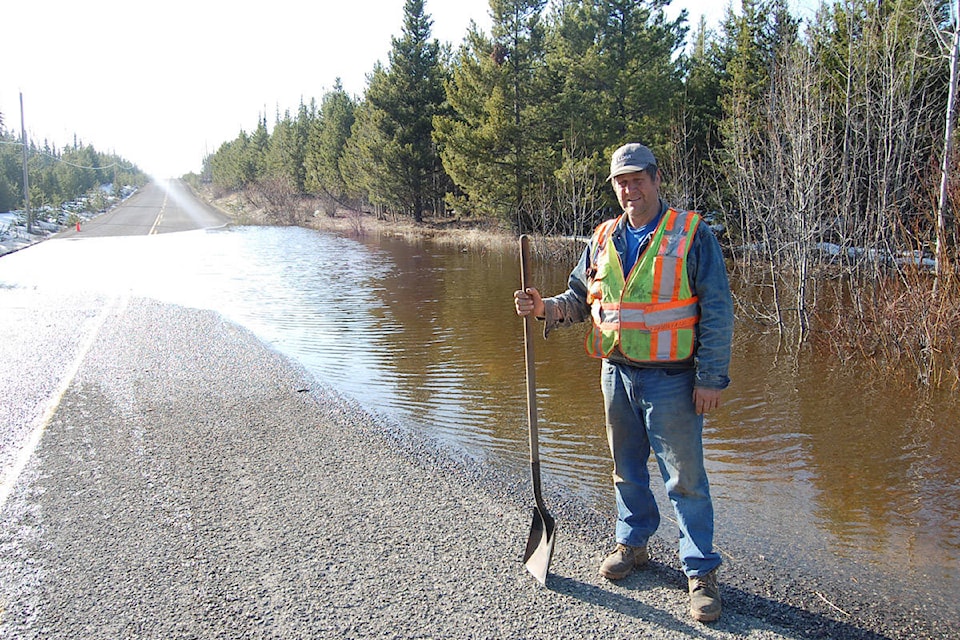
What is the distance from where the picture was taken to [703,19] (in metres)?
49.7

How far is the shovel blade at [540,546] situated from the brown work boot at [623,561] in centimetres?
28

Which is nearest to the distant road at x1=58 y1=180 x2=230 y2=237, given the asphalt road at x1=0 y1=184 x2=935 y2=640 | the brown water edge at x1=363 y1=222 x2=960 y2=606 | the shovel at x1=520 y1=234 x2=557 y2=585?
the brown water edge at x1=363 y1=222 x2=960 y2=606

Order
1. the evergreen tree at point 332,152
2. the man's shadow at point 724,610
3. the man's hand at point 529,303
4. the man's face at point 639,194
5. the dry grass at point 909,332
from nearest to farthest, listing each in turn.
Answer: the man's shadow at point 724,610 → the man's face at point 639,194 → the man's hand at point 529,303 → the dry grass at point 909,332 → the evergreen tree at point 332,152

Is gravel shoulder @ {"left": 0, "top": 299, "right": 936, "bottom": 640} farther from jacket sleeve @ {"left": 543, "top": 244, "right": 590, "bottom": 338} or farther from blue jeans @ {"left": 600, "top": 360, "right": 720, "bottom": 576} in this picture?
jacket sleeve @ {"left": 543, "top": 244, "right": 590, "bottom": 338}

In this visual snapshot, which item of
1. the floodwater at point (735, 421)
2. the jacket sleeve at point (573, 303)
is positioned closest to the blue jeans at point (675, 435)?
the jacket sleeve at point (573, 303)

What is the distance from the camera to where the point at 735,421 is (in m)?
7.12

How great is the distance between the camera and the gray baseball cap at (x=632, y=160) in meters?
3.37

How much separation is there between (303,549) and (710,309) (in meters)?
2.47

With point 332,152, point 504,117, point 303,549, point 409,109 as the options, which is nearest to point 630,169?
point 303,549

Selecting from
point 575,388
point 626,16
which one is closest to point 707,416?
point 575,388

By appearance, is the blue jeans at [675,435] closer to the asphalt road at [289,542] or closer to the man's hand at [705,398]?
the man's hand at [705,398]

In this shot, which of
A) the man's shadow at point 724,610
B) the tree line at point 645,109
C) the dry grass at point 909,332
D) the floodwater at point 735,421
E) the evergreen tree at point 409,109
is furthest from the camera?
the evergreen tree at point 409,109

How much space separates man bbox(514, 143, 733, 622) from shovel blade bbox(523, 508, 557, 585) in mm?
293

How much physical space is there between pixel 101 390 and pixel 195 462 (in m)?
2.88
